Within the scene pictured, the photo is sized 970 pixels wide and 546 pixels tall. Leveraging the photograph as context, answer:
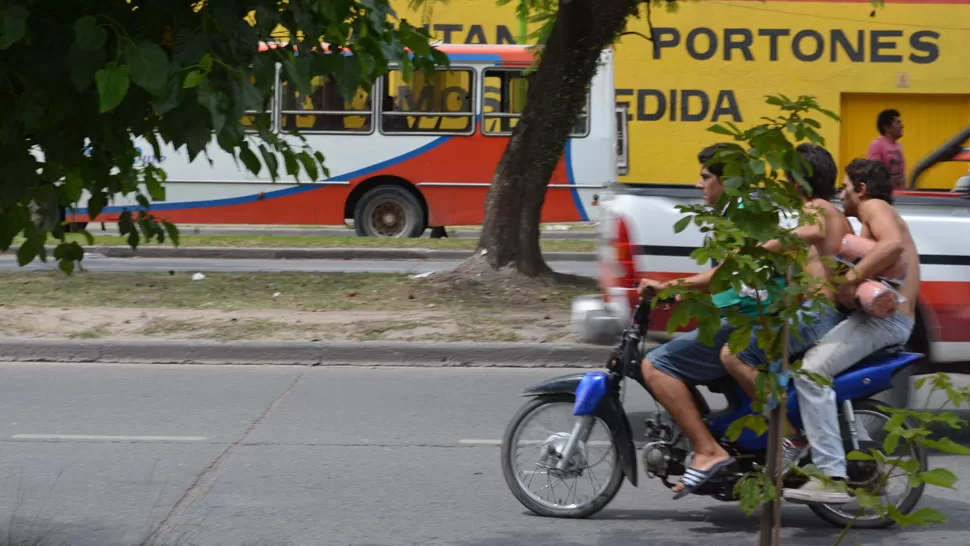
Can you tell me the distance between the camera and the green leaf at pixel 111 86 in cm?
298

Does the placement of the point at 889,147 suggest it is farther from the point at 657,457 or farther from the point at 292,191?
the point at 292,191

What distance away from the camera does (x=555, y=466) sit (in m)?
5.34

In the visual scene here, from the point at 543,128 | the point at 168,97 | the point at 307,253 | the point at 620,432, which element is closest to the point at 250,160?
the point at 168,97

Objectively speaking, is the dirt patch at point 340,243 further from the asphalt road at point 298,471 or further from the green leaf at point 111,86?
the green leaf at point 111,86

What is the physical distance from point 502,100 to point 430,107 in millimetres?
1119

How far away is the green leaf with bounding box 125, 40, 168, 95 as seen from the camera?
3.07m

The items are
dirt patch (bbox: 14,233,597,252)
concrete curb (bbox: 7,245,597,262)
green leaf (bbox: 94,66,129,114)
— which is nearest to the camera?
green leaf (bbox: 94,66,129,114)

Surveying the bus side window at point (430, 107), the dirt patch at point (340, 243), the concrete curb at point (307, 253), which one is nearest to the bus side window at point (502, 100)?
the bus side window at point (430, 107)

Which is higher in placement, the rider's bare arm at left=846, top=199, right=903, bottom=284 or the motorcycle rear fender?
the rider's bare arm at left=846, top=199, right=903, bottom=284

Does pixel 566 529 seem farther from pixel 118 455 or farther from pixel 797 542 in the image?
pixel 118 455

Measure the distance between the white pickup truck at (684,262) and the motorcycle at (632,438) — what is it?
158 cm

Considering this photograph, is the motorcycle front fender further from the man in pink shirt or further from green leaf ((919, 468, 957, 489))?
the man in pink shirt

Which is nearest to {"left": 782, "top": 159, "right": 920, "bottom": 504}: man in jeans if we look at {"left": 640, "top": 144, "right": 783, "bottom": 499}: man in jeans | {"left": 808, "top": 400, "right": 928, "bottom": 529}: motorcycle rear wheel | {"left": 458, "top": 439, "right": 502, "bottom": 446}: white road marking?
{"left": 808, "top": 400, "right": 928, "bottom": 529}: motorcycle rear wheel

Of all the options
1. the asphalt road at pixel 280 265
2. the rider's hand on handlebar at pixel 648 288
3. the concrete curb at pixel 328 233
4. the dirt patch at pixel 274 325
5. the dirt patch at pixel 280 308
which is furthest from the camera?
the concrete curb at pixel 328 233
